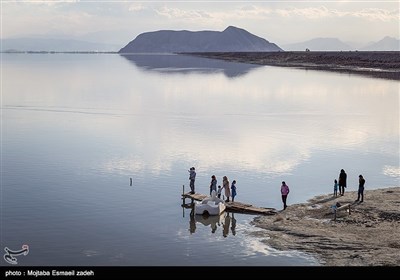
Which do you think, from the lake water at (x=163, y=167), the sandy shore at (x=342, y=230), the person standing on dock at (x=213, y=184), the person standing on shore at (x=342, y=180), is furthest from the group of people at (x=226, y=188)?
the person standing on shore at (x=342, y=180)

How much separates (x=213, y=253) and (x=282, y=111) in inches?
1768

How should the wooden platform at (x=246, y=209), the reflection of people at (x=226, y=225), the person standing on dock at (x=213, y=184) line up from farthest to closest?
the person standing on dock at (x=213, y=184) → the wooden platform at (x=246, y=209) → the reflection of people at (x=226, y=225)

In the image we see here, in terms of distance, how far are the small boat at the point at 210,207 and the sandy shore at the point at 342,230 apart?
181 cm

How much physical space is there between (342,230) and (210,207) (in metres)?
6.14

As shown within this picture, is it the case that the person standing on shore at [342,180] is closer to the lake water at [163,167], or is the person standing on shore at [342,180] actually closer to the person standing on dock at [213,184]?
the lake water at [163,167]

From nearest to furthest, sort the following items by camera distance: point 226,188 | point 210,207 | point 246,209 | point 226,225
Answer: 1. point 226,225
2. point 210,207
3. point 246,209
4. point 226,188

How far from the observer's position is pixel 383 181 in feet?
110

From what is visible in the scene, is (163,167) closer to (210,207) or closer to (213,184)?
(213,184)

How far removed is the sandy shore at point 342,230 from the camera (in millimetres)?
21234

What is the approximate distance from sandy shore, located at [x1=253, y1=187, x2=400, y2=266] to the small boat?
5.93 ft

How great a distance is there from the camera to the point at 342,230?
24156 mm

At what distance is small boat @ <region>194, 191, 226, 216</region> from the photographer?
89.2 feet

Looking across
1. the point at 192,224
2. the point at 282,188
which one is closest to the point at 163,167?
the point at 282,188
